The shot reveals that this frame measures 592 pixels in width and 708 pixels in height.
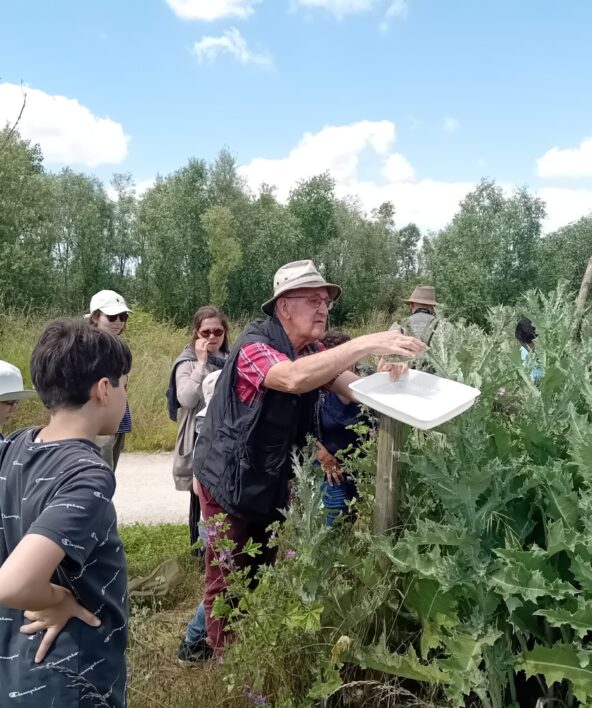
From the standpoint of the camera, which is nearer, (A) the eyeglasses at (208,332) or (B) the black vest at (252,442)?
(B) the black vest at (252,442)

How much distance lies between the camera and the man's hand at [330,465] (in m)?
3.44

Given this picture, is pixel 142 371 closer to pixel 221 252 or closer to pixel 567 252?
pixel 221 252

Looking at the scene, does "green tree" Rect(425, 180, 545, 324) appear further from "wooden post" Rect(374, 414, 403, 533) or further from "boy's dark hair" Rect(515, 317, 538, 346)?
"wooden post" Rect(374, 414, 403, 533)

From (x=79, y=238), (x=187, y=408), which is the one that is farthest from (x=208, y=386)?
(x=79, y=238)

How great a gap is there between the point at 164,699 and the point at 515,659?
131cm

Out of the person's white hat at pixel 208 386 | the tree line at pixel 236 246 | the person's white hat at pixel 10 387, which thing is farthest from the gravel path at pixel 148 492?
the tree line at pixel 236 246

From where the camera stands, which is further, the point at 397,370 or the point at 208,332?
the point at 208,332

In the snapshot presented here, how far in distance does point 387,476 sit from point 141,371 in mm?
7810

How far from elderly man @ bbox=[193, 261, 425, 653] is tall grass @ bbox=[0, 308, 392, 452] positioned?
3728mm

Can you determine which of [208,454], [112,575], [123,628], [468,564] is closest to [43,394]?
[112,575]

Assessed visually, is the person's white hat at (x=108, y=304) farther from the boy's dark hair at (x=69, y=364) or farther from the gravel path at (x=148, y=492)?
the boy's dark hair at (x=69, y=364)

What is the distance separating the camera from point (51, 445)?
4.83 feet

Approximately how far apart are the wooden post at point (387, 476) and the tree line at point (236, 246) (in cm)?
2143

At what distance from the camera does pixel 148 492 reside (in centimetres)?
615
